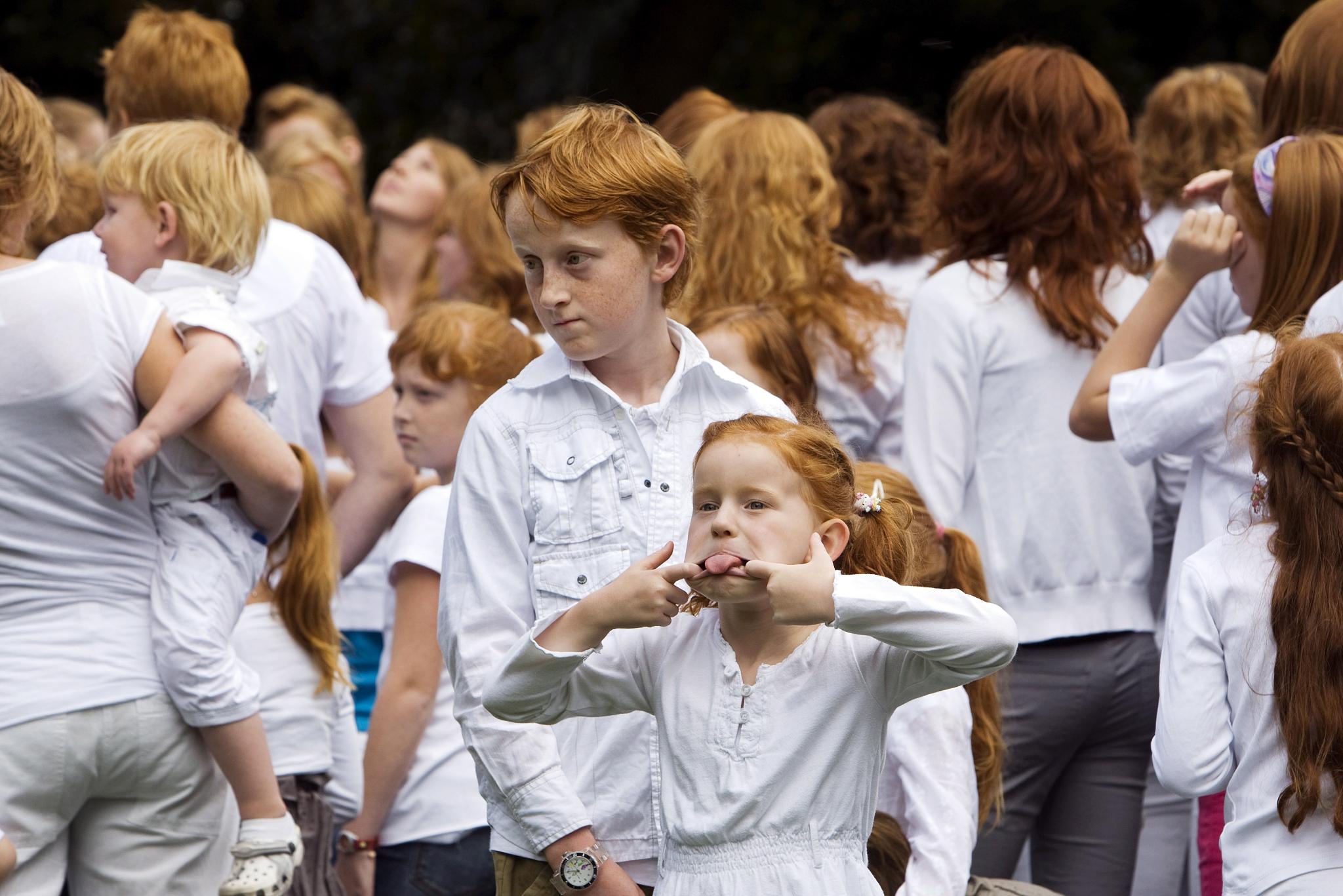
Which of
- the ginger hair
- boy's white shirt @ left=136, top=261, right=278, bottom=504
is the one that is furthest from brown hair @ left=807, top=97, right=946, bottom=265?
boy's white shirt @ left=136, top=261, right=278, bottom=504

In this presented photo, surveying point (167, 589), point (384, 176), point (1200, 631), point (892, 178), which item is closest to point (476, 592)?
point (167, 589)

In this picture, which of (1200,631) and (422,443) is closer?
(1200,631)

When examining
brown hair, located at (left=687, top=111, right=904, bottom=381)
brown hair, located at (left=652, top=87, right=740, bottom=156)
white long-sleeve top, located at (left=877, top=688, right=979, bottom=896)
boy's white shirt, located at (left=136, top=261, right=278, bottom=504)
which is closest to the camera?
white long-sleeve top, located at (left=877, top=688, right=979, bottom=896)

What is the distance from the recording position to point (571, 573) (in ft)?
8.76

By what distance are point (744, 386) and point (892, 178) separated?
2205 mm

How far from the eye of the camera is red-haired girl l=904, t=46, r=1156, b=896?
3.67 metres

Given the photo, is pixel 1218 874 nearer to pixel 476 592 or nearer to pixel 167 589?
pixel 476 592

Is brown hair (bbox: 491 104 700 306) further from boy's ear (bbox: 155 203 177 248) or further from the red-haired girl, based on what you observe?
the red-haired girl

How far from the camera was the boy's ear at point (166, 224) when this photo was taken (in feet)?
11.6

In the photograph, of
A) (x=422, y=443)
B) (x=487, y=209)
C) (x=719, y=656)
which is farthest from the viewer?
(x=487, y=209)

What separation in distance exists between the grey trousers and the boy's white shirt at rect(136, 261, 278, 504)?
1.65 meters

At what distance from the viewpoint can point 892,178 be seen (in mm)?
4871

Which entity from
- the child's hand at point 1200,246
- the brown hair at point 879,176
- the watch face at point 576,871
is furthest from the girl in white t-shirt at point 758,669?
the brown hair at point 879,176

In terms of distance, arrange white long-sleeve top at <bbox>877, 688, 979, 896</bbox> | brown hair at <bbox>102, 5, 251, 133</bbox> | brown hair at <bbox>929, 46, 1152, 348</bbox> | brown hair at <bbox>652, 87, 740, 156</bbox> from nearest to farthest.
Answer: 1. white long-sleeve top at <bbox>877, 688, 979, 896</bbox>
2. brown hair at <bbox>929, 46, 1152, 348</bbox>
3. brown hair at <bbox>102, 5, 251, 133</bbox>
4. brown hair at <bbox>652, 87, 740, 156</bbox>
